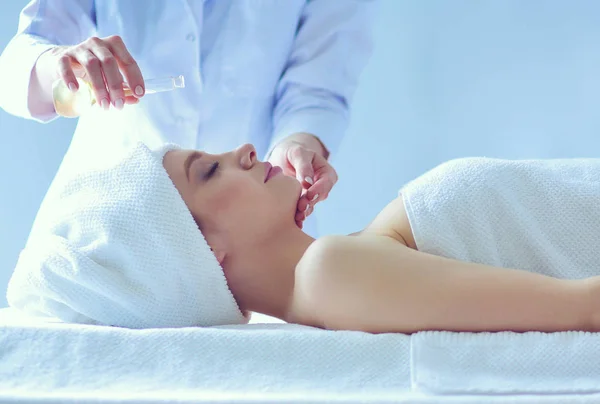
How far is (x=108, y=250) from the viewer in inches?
43.4

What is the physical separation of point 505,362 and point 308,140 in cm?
85

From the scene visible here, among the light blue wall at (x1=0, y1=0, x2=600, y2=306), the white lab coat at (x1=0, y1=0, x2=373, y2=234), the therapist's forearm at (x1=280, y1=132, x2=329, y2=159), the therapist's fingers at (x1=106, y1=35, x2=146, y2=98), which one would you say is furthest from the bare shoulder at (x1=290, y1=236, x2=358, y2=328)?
the light blue wall at (x1=0, y1=0, x2=600, y2=306)

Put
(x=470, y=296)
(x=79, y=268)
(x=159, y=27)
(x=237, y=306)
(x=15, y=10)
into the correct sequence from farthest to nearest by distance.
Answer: (x=15, y=10) → (x=159, y=27) → (x=237, y=306) → (x=79, y=268) → (x=470, y=296)

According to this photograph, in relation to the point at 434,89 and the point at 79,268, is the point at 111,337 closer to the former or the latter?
the point at 79,268

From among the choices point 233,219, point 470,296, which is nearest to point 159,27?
point 233,219

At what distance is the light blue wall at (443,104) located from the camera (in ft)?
8.59

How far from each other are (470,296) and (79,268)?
1.82 feet

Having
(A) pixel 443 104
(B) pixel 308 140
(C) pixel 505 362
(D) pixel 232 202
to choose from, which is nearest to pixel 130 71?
(D) pixel 232 202

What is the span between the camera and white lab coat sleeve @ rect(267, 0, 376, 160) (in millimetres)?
1729

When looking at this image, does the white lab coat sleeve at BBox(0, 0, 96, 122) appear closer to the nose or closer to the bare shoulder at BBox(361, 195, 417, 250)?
the nose

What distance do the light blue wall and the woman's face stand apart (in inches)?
62.4

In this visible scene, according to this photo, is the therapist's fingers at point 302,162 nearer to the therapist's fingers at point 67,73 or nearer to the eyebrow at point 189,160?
the eyebrow at point 189,160

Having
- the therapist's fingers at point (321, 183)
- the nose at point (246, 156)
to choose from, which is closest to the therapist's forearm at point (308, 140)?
the therapist's fingers at point (321, 183)

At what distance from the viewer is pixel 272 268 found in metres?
1.22
